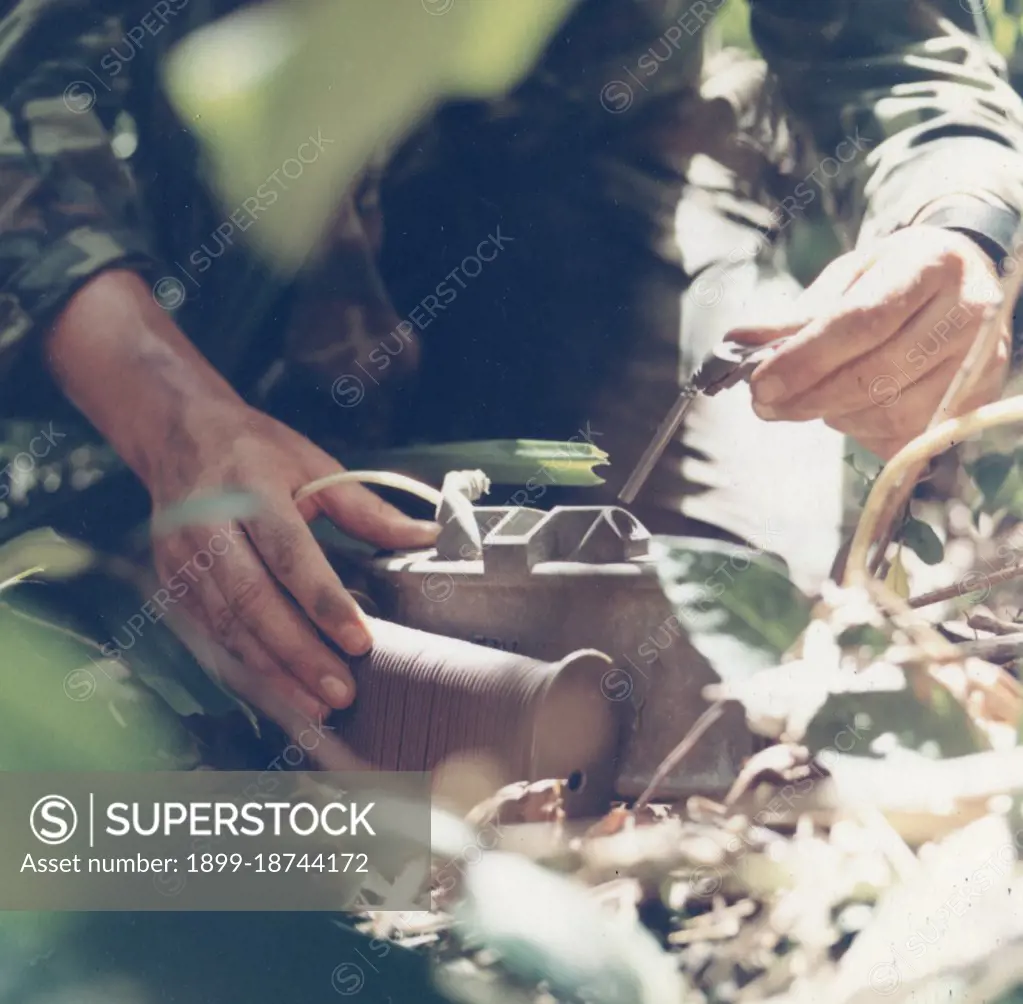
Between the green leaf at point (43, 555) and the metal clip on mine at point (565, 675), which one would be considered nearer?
the metal clip on mine at point (565, 675)

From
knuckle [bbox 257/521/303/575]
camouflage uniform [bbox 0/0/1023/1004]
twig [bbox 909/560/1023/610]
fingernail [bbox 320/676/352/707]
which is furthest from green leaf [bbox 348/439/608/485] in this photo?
twig [bbox 909/560/1023/610]

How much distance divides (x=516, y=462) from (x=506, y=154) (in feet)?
1.70

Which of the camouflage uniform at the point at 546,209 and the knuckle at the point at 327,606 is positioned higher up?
the camouflage uniform at the point at 546,209

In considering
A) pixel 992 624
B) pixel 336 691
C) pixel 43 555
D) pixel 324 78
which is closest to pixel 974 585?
pixel 992 624

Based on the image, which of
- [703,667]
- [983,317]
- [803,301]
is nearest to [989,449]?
[983,317]

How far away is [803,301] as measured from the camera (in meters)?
1.95

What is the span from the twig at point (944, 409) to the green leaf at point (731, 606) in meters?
0.13

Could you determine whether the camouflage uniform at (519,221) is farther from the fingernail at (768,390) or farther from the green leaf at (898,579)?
the green leaf at (898,579)

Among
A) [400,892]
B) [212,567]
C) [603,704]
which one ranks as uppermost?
[212,567]

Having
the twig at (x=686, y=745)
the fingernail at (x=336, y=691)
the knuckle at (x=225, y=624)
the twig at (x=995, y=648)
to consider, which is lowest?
the twig at (x=686, y=745)

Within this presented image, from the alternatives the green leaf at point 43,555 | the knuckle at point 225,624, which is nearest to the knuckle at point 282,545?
the knuckle at point 225,624

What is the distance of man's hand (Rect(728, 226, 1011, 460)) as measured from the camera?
1901 mm

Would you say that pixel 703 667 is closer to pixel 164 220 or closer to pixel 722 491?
pixel 722 491

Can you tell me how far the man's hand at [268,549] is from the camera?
6.44 ft
